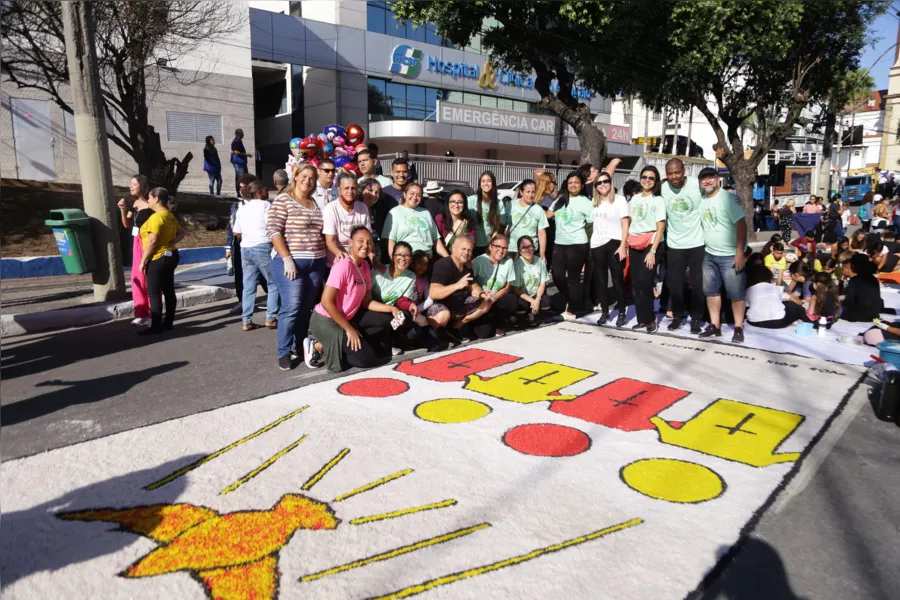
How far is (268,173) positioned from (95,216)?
21.6 m

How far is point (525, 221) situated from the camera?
7.09 metres

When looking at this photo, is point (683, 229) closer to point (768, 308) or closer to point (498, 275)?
point (768, 308)

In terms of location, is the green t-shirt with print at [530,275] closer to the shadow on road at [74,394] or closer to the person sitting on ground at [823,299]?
the person sitting on ground at [823,299]

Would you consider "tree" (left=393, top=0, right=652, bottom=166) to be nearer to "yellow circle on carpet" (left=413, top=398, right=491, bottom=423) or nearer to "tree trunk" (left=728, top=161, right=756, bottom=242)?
"tree trunk" (left=728, top=161, right=756, bottom=242)

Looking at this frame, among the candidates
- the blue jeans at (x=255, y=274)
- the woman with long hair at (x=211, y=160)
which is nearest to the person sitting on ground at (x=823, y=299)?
the blue jeans at (x=255, y=274)

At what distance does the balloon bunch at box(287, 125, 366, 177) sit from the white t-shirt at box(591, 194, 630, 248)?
343 cm

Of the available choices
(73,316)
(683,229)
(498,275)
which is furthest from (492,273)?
(73,316)

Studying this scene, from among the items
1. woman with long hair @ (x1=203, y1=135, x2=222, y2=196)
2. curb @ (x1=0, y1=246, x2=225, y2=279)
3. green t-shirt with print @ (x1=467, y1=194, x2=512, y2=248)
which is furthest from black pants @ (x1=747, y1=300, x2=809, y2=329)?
woman with long hair @ (x1=203, y1=135, x2=222, y2=196)

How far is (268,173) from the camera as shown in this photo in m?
28.3

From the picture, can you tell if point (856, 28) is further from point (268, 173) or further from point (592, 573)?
point (268, 173)

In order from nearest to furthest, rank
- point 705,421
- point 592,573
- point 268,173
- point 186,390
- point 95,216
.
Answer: point 592,573 < point 705,421 < point 186,390 < point 95,216 < point 268,173

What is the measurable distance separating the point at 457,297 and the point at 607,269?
7.12 ft

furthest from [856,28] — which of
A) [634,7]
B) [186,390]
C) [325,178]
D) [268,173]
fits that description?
[268,173]

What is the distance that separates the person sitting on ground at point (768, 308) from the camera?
694cm
